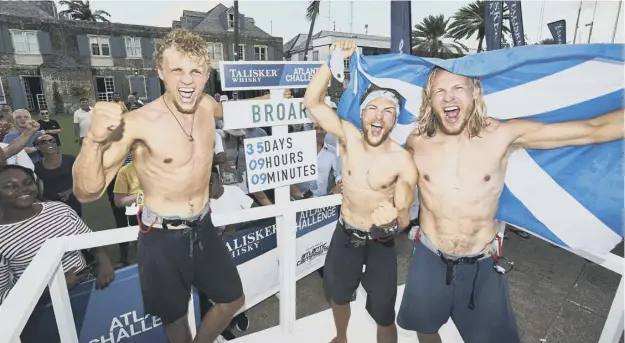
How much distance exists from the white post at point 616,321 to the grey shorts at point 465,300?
457 mm

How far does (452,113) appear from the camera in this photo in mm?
2029

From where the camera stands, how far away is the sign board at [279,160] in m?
2.48

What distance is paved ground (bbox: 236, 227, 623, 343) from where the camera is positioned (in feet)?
11.2

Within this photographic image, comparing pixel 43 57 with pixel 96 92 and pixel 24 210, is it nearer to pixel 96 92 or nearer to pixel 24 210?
pixel 96 92

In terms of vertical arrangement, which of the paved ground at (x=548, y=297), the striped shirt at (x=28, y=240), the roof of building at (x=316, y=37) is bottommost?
the paved ground at (x=548, y=297)

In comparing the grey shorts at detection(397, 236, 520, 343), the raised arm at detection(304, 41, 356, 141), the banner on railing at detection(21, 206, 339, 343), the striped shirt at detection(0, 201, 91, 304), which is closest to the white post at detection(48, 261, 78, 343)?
the banner on railing at detection(21, 206, 339, 343)

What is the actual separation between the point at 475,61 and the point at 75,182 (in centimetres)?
235

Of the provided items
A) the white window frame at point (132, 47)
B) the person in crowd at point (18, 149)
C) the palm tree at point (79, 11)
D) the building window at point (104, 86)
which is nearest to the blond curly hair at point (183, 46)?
the person in crowd at point (18, 149)

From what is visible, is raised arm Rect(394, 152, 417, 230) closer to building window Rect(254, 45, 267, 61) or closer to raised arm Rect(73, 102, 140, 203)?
raised arm Rect(73, 102, 140, 203)

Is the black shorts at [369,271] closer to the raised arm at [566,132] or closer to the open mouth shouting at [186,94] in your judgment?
the raised arm at [566,132]

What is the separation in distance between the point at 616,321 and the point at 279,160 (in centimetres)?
223

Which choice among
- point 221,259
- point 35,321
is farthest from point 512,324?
point 35,321

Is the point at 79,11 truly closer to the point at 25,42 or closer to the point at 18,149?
the point at 25,42

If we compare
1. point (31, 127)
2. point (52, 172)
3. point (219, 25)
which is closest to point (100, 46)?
point (219, 25)
